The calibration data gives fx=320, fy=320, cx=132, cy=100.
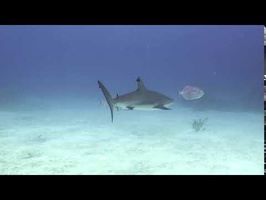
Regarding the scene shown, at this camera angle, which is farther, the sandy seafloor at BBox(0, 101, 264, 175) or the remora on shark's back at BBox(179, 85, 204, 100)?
the remora on shark's back at BBox(179, 85, 204, 100)

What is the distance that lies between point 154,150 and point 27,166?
326 cm

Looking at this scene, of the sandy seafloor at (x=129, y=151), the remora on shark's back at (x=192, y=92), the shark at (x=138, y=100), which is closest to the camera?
the sandy seafloor at (x=129, y=151)

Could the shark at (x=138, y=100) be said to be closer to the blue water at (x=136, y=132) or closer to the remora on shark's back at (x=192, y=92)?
the blue water at (x=136, y=132)

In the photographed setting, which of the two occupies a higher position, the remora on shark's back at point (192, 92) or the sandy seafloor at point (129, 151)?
the remora on shark's back at point (192, 92)

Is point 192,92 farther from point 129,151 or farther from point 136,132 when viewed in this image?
point 129,151

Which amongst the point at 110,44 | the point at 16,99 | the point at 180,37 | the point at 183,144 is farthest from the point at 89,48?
the point at 183,144

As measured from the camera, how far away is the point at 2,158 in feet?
24.2

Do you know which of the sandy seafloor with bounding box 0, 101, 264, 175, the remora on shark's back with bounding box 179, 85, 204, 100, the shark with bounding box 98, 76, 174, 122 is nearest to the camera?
the sandy seafloor with bounding box 0, 101, 264, 175

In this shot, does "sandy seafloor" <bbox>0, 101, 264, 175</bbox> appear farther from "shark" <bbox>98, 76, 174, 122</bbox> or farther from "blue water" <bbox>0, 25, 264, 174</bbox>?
"shark" <bbox>98, 76, 174, 122</bbox>

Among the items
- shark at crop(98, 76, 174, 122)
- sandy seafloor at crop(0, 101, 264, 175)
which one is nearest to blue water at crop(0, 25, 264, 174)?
sandy seafloor at crop(0, 101, 264, 175)

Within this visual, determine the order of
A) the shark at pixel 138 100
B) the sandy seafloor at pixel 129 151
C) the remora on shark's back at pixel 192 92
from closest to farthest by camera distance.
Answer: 1. the sandy seafloor at pixel 129 151
2. the shark at pixel 138 100
3. the remora on shark's back at pixel 192 92

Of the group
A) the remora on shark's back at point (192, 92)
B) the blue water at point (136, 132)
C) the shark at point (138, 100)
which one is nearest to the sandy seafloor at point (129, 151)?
the blue water at point (136, 132)

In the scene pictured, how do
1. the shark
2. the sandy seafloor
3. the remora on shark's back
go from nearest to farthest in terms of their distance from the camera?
the sandy seafloor < the shark < the remora on shark's back

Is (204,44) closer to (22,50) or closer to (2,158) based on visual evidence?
(22,50)
